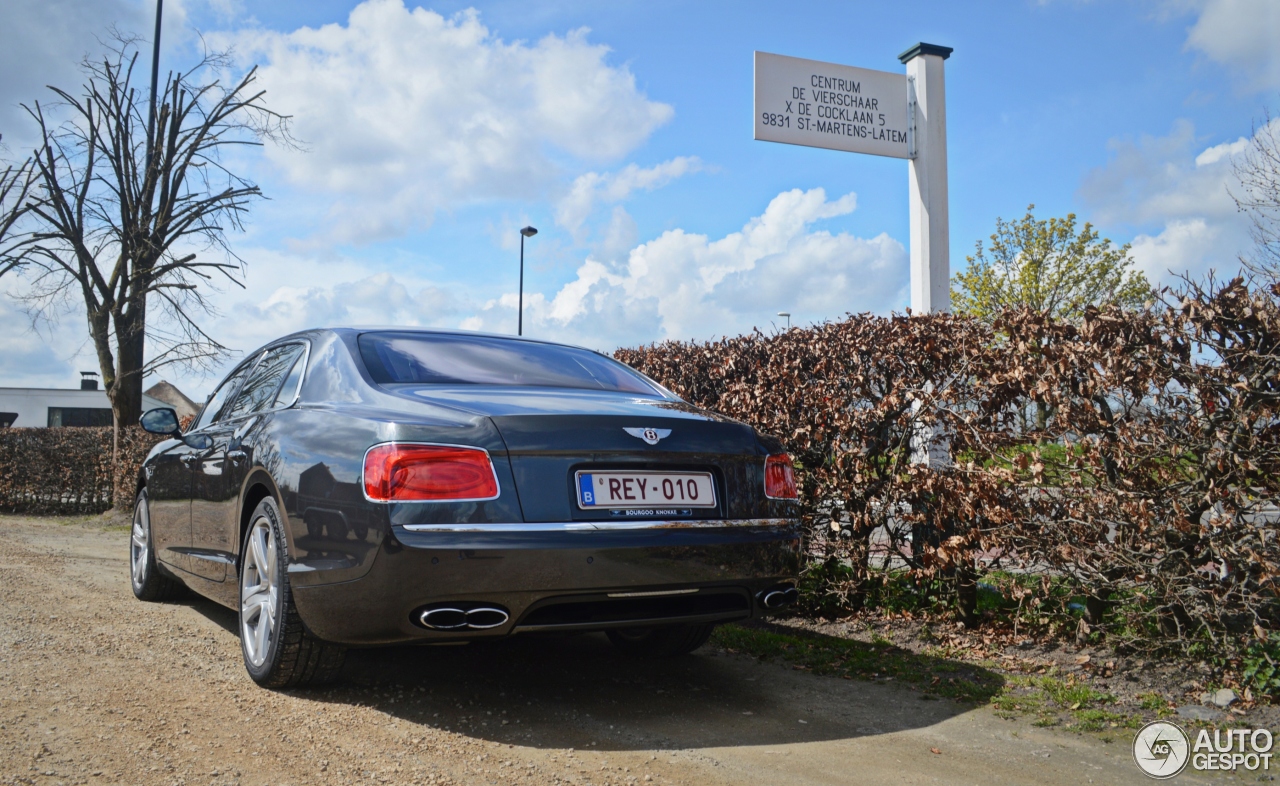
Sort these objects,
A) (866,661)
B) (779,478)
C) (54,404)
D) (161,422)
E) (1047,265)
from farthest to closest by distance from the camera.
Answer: (54,404)
(1047,265)
(161,422)
(866,661)
(779,478)

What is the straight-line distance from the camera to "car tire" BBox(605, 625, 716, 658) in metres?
4.92

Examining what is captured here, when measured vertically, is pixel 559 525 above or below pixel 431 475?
below

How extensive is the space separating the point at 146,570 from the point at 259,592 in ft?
8.91

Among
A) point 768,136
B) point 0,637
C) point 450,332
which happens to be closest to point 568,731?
point 450,332

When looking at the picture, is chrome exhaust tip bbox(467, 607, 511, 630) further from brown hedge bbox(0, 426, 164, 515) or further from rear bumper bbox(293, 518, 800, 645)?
brown hedge bbox(0, 426, 164, 515)

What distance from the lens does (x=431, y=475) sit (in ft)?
11.5

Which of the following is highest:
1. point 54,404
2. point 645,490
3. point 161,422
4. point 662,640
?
point 54,404

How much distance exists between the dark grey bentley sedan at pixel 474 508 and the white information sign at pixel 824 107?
278 inches

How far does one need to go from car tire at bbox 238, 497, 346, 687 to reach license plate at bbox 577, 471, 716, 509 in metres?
1.29

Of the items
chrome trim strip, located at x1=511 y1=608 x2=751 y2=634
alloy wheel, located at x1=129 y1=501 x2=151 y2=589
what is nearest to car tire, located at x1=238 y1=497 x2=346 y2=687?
chrome trim strip, located at x1=511 y1=608 x2=751 y2=634

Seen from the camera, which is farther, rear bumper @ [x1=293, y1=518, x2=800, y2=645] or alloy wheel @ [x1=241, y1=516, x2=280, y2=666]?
alloy wheel @ [x1=241, y1=516, x2=280, y2=666]

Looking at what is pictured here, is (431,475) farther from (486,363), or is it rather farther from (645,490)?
(486,363)

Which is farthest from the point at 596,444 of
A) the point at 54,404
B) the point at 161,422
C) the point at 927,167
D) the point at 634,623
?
the point at 54,404

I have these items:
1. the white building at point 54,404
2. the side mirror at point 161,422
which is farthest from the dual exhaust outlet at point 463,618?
the white building at point 54,404
